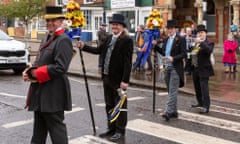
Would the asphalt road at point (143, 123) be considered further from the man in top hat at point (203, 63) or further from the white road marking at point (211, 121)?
the man in top hat at point (203, 63)

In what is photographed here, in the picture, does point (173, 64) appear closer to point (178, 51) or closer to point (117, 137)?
point (178, 51)

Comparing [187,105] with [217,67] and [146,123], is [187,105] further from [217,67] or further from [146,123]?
[217,67]

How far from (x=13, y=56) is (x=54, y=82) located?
31.8 ft

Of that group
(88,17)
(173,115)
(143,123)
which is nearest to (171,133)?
(143,123)

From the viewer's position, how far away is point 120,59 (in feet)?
19.6

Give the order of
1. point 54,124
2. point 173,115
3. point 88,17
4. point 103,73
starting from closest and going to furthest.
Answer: point 54,124
point 103,73
point 173,115
point 88,17

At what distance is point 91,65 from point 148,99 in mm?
7453

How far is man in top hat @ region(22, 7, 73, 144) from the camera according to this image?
171 inches

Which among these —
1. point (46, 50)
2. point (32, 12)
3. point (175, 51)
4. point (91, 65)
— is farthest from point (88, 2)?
point (46, 50)

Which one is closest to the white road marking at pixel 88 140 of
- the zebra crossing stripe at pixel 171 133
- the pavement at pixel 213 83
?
the zebra crossing stripe at pixel 171 133

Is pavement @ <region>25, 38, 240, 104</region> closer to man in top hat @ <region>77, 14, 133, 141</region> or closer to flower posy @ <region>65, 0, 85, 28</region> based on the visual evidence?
man in top hat @ <region>77, 14, 133, 141</region>

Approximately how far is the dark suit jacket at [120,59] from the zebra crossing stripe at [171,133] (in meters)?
1.13

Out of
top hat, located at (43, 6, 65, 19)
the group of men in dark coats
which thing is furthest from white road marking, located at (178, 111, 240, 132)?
top hat, located at (43, 6, 65, 19)

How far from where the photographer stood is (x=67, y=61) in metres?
4.42
